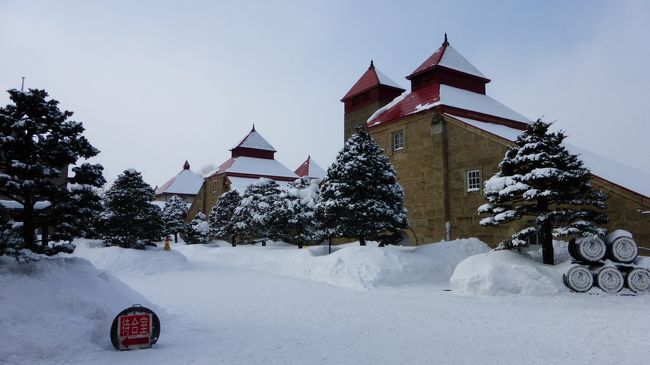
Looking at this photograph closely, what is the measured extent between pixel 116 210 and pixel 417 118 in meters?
16.9

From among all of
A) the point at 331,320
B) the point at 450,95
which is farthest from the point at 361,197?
the point at 450,95

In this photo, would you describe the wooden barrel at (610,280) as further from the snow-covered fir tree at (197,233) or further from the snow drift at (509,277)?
the snow-covered fir tree at (197,233)

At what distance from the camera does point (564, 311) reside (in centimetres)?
944

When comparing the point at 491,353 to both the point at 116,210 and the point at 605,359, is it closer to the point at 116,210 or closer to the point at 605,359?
the point at 605,359

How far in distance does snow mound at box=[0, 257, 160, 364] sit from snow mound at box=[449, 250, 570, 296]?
8.89 m

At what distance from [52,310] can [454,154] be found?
19.2 metres

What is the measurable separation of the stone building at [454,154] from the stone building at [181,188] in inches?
1751

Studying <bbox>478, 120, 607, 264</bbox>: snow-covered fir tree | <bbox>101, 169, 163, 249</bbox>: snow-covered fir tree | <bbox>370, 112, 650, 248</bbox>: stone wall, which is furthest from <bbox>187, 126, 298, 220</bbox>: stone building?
<bbox>478, 120, 607, 264</bbox>: snow-covered fir tree

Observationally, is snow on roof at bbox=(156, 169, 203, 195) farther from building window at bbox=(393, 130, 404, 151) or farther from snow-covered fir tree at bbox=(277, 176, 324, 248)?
building window at bbox=(393, 130, 404, 151)

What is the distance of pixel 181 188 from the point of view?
65562 millimetres

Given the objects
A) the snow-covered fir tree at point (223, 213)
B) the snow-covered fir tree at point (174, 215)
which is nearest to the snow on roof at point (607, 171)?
the snow-covered fir tree at point (223, 213)

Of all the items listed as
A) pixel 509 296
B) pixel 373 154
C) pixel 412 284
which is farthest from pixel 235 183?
pixel 509 296

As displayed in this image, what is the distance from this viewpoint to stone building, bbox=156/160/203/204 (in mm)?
64188

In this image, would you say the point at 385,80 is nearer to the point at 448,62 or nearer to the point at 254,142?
the point at 448,62
